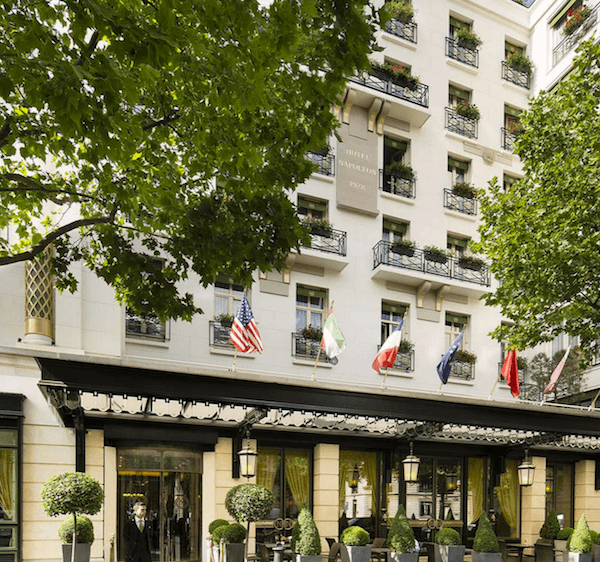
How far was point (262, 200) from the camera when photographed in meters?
8.92

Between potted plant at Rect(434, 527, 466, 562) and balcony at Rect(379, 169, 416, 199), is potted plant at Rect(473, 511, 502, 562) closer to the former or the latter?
potted plant at Rect(434, 527, 466, 562)

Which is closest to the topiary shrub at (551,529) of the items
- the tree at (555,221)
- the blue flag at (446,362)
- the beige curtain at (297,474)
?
the blue flag at (446,362)

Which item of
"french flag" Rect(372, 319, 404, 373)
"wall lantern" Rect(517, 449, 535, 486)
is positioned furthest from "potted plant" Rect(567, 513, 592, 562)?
"french flag" Rect(372, 319, 404, 373)

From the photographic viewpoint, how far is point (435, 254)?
860 inches

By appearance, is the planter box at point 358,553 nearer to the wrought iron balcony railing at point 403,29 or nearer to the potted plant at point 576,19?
the wrought iron balcony railing at point 403,29

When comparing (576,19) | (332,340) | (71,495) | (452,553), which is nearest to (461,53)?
(576,19)

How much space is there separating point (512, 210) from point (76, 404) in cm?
1102

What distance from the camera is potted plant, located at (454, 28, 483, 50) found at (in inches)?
947

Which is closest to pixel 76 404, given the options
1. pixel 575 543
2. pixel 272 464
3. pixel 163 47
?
Result: pixel 272 464

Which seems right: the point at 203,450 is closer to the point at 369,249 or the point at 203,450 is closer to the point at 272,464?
the point at 272,464

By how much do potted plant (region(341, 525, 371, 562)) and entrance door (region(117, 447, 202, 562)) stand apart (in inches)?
176

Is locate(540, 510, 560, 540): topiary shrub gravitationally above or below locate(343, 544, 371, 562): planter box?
below

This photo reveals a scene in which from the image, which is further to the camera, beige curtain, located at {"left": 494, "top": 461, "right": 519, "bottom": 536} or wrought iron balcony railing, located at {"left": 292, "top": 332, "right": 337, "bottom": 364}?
beige curtain, located at {"left": 494, "top": 461, "right": 519, "bottom": 536}

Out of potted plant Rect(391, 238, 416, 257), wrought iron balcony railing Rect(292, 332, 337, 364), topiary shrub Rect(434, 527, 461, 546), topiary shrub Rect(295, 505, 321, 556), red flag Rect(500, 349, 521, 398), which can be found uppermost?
potted plant Rect(391, 238, 416, 257)
